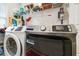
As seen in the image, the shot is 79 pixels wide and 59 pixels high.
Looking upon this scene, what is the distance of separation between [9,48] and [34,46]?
340 millimetres

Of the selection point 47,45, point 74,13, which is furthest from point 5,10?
point 74,13

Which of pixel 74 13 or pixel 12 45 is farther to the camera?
pixel 12 45

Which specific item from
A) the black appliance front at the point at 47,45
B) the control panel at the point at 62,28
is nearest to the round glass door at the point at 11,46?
the black appliance front at the point at 47,45

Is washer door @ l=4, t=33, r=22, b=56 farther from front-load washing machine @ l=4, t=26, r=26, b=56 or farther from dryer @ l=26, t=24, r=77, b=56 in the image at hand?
dryer @ l=26, t=24, r=77, b=56

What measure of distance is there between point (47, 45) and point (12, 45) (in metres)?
0.46

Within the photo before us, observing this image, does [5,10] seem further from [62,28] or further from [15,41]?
[62,28]

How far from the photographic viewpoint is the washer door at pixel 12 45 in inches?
67.6

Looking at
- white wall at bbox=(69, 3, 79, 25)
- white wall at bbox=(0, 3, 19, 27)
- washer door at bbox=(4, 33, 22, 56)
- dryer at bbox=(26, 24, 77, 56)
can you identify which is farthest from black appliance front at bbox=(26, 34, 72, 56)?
white wall at bbox=(0, 3, 19, 27)

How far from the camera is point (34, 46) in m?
1.70

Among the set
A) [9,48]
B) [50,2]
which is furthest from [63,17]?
[9,48]

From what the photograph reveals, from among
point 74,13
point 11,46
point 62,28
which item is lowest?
point 11,46

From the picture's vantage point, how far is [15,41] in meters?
1.75

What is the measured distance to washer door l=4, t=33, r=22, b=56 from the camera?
1717 millimetres

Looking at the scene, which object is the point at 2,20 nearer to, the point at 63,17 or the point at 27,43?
the point at 27,43
